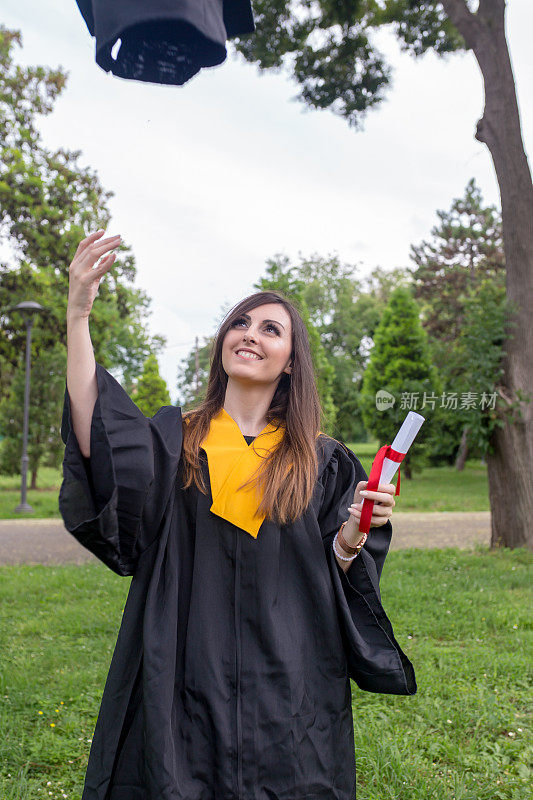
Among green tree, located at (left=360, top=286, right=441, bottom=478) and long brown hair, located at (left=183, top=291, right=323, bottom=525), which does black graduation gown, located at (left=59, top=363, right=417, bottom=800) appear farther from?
green tree, located at (left=360, top=286, right=441, bottom=478)

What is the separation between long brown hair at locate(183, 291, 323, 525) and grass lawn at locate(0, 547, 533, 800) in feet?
6.13

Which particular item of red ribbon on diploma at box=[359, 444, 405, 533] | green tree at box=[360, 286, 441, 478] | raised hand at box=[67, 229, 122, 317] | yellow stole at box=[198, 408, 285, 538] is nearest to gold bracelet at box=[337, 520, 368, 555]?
red ribbon on diploma at box=[359, 444, 405, 533]

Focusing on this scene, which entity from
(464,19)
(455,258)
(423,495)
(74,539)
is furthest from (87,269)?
(455,258)

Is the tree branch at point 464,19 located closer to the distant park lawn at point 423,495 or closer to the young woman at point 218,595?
the distant park lawn at point 423,495

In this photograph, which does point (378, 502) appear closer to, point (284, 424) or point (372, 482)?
point (372, 482)

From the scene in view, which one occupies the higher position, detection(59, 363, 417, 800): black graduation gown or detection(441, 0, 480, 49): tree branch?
detection(441, 0, 480, 49): tree branch

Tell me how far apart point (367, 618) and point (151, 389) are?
1919 cm

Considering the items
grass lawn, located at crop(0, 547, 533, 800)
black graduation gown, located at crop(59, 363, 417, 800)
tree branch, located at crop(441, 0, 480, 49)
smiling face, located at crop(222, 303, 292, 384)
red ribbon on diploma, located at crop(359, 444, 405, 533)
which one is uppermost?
tree branch, located at crop(441, 0, 480, 49)

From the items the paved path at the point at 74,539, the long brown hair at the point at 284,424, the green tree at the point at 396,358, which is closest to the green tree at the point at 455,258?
the green tree at the point at 396,358

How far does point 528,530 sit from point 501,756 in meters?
5.12

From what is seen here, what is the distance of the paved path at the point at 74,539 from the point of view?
9.21 meters

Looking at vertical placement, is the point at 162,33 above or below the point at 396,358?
below

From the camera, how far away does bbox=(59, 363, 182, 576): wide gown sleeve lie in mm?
1801

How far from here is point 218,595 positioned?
1.97 m
